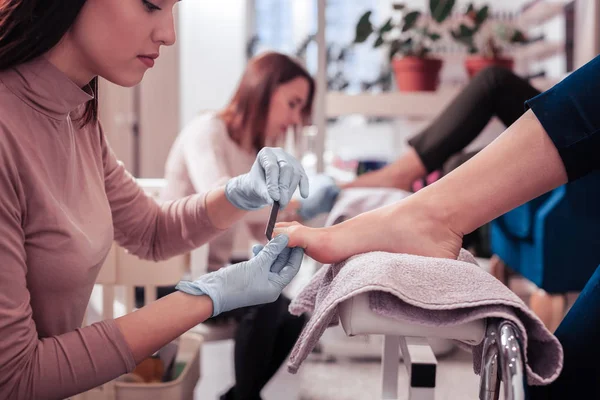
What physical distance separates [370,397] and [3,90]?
1256mm

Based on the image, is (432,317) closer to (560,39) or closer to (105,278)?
(105,278)

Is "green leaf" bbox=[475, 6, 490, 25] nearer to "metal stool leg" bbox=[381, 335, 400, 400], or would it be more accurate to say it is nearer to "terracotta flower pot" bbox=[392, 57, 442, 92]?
"terracotta flower pot" bbox=[392, 57, 442, 92]

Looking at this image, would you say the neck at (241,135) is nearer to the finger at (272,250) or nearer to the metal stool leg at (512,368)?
the finger at (272,250)

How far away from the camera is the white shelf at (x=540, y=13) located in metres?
2.81

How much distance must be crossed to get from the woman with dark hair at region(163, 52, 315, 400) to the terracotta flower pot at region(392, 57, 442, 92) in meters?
0.73

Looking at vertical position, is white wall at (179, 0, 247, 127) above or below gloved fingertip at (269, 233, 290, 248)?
above

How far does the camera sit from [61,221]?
720 millimetres

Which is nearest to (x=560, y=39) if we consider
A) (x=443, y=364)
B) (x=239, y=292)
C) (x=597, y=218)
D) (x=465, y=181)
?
(x=597, y=218)

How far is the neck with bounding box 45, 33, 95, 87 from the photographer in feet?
2.43

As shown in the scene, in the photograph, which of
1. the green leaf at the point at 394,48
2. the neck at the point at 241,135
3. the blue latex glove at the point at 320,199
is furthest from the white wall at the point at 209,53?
the blue latex glove at the point at 320,199

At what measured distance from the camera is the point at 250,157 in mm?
1775

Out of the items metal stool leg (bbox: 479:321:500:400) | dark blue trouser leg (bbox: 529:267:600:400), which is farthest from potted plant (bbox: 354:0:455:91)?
metal stool leg (bbox: 479:321:500:400)

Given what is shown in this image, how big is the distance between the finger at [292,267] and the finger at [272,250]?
24mm

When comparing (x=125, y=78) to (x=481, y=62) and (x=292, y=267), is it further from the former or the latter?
(x=481, y=62)
